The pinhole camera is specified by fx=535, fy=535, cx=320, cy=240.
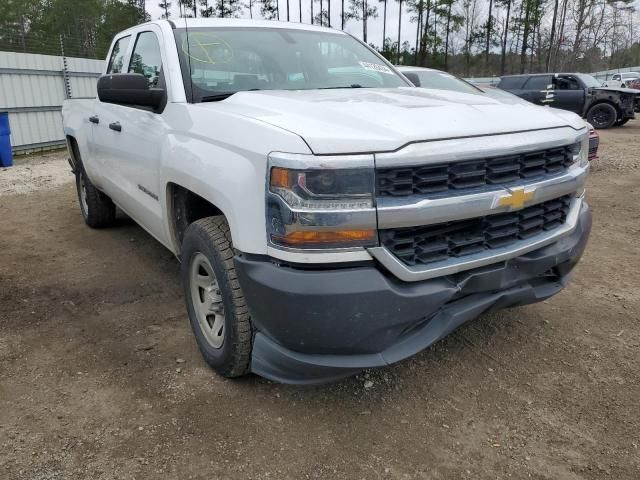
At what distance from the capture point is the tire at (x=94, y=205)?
5441 mm

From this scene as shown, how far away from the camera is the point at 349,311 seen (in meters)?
2.04

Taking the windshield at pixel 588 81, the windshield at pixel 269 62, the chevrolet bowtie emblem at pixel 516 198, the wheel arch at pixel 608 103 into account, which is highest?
the windshield at pixel 269 62

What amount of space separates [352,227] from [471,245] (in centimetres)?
62

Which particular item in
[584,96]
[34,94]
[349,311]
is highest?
[34,94]

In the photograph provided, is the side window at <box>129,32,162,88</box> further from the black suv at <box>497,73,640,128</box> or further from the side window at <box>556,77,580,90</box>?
the side window at <box>556,77,580,90</box>

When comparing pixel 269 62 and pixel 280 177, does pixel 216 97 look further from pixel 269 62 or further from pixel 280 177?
pixel 280 177

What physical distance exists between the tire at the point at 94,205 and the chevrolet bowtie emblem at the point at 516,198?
4345mm

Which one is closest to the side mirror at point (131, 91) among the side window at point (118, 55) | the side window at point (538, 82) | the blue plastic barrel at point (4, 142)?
the side window at point (118, 55)

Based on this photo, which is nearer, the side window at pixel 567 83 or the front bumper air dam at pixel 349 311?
the front bumper air dam at pixel 349 311

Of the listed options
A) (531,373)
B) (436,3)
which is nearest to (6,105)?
(531,373)

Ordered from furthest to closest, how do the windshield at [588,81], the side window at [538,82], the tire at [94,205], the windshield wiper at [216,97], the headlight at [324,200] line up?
the side window at [538,82]
the windshield at [588,81]
the tire at [94,205]
the windshield wiper at [216,97]
the headlight at [324,200]

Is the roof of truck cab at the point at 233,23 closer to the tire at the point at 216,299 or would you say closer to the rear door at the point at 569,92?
the tire at the point at 216,299

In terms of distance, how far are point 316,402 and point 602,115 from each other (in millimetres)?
16260

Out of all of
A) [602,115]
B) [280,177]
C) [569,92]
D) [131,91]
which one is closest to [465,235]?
[280,177]
